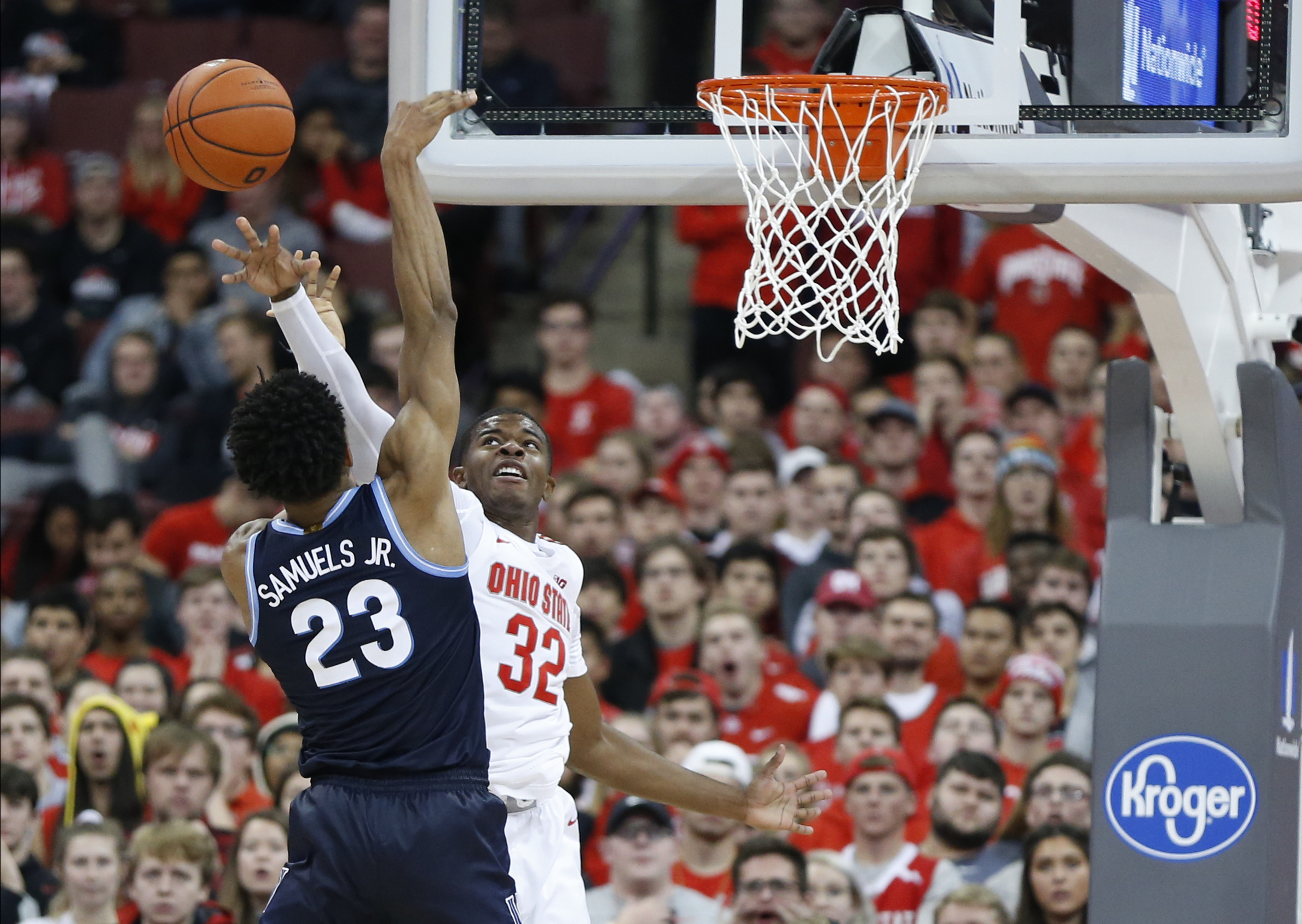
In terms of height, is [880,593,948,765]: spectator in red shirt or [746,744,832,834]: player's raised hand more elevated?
[746,744,832,834]: player's raised hand

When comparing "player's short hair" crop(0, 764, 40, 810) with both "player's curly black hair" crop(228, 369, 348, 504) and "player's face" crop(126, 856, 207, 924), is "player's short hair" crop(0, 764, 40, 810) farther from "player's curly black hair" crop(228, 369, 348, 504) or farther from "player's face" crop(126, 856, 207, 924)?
"player's curly black hair" crop(228, 369, 348, 504)

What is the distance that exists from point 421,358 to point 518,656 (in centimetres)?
82

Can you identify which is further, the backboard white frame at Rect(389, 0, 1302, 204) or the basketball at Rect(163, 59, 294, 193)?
the basketball at Rect(163, 59, 294, 193)

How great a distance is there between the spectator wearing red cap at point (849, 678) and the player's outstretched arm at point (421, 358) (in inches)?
136

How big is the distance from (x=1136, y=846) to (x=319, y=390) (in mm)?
2590

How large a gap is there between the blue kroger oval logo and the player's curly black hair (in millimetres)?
2458

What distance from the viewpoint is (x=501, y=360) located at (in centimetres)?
1107

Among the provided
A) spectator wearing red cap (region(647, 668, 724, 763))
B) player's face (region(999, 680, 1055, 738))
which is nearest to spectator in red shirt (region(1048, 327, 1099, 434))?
player's face (region(999, 680, 1055, 738))

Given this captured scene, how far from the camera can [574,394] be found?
9.57 m

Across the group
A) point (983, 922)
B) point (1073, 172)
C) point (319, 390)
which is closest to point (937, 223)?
point (983, 922)

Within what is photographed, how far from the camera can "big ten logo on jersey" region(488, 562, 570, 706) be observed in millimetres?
4629

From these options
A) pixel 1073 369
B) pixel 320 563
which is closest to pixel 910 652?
pixel 1073 369

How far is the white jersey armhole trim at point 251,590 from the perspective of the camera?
13.6 feet

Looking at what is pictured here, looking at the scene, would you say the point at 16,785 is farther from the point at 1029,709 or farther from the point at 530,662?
the point at 1029,709
